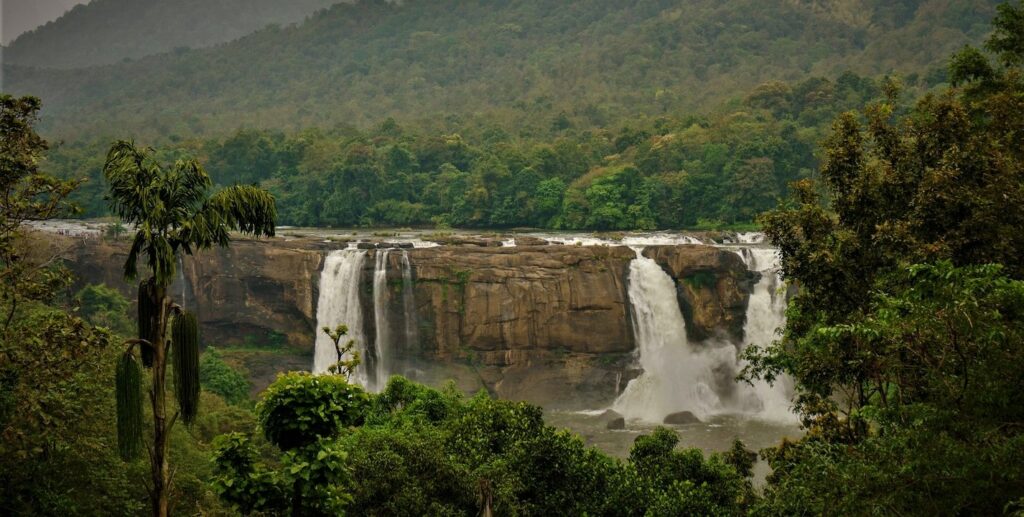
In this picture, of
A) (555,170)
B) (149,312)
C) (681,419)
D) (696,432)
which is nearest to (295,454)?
(149,312)

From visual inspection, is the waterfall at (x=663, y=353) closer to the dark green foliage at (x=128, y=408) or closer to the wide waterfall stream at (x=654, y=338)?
the wide waterfall stream at (x=654, y=338)

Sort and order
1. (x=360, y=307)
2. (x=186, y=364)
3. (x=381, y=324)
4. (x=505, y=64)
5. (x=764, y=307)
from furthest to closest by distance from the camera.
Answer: (x=505, y=64) → (x=381, y=324) → (x=360, y=307) → (x=764, y=307) → (x=186, y=364)

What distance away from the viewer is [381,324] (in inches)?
1406

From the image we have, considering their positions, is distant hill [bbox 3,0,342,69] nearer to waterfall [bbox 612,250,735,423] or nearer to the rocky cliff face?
the rocky cliff face

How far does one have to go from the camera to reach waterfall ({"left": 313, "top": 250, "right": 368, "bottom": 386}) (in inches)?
1398

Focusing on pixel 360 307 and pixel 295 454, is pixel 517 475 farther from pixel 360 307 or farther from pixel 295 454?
pixel 360 307

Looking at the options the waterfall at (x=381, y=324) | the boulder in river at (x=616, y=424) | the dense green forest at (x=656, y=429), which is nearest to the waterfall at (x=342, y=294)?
the waterfall at (x=381, y=324)

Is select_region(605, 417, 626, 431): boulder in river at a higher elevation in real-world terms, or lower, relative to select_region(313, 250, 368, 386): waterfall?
lower

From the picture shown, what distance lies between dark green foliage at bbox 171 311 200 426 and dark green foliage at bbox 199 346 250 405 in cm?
2387

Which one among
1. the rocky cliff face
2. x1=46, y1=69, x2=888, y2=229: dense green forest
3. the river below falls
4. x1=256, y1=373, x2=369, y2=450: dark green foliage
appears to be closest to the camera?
x1=256, y1=373, x2=369, y2=450: dark green foliage

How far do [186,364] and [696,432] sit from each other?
24.4 m

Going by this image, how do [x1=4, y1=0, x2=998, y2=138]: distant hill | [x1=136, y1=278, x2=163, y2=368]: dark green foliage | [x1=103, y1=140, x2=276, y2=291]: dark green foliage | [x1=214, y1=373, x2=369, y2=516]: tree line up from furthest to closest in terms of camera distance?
[x1=4, y1=0, x2=998, y2=138]: distant hill < [x1=214, y1=373, x2=369, y2=516]: tree < [x1=136, y1=278, x2=163, y2=368]: dark green foliage < [x1=103, y1=140, x2=276, y2=291]: dark green foliage

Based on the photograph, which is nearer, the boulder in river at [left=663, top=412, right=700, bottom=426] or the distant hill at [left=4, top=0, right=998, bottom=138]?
the boulder in river at [left=663, top=412, right=700, bottom=426]

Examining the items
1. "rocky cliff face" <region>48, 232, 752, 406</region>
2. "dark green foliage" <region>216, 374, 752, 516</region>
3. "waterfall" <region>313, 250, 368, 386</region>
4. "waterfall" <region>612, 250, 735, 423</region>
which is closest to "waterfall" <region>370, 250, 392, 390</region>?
"rocky cliff face" <region>48, 232, 752, 406</region>
